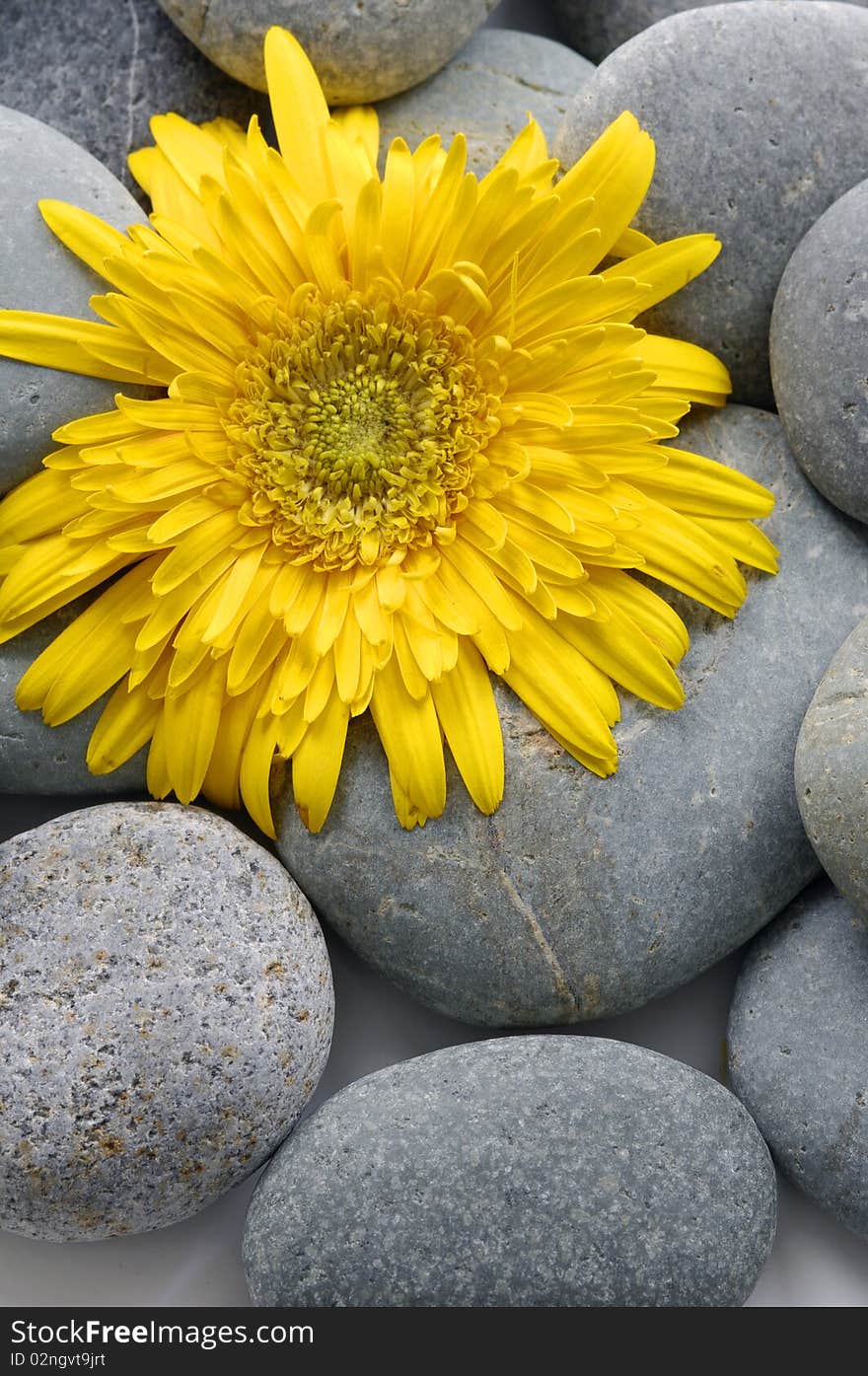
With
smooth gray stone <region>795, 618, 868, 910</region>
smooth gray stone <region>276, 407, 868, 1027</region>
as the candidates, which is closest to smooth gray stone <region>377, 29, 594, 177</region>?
smooth gray stone <region>276, 407, 868, 1027</region>

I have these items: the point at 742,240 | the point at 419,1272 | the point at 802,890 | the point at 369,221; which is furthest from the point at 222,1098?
the point at 742,240

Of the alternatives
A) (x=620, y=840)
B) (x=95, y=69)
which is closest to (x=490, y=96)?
(x=95, y=69)

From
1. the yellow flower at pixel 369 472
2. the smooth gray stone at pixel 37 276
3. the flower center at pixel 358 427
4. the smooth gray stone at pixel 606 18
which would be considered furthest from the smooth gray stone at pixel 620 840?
the smooth gray stone at pixel 606 18

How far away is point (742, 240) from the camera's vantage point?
3.11ft

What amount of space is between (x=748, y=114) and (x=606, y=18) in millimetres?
255

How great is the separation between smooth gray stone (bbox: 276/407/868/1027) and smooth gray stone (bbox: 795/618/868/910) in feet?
0.19

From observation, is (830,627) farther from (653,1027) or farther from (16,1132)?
(16,1132)

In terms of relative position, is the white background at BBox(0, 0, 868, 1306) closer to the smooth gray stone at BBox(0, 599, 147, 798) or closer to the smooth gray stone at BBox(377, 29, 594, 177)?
the smooth gray stone at BBox(0, 599, 147, 798)

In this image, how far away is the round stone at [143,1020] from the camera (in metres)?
0.86

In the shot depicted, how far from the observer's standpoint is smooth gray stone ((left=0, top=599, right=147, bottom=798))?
97cm

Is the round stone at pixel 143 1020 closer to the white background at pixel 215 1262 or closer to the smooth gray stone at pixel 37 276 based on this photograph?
the white background at pixel 215 1262

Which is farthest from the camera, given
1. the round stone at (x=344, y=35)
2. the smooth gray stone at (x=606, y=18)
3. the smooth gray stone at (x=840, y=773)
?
the smooth gray stone at (x=606, y=18)

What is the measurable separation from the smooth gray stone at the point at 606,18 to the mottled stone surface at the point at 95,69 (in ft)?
1.12

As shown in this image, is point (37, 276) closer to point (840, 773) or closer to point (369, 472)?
point (369, 472)
